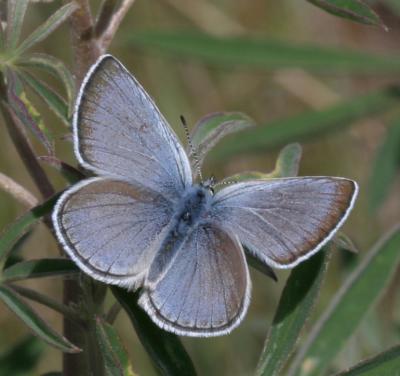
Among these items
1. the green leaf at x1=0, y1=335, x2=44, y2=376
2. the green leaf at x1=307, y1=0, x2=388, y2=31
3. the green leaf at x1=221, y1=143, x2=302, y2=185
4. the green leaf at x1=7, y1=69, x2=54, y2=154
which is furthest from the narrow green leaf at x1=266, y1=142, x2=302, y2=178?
the green leaf at x1=0, y1=335, x2=44, y2=376

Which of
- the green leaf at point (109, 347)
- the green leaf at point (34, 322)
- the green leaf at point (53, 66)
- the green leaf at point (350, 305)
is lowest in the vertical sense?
the green leaf at point (350, 305)

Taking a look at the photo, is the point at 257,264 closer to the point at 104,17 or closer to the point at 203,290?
the point at 203,290

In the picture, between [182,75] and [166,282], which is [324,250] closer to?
[166,282]

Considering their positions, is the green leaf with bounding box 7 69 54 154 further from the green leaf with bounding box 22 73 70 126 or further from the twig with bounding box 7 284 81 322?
the twig with bounding box 7 284 81 322

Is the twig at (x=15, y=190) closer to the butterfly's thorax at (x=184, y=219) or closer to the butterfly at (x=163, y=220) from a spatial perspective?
the butterfly at (x=163, y=220)

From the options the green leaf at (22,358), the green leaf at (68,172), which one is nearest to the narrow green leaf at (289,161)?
the green leaf at (68,172)
